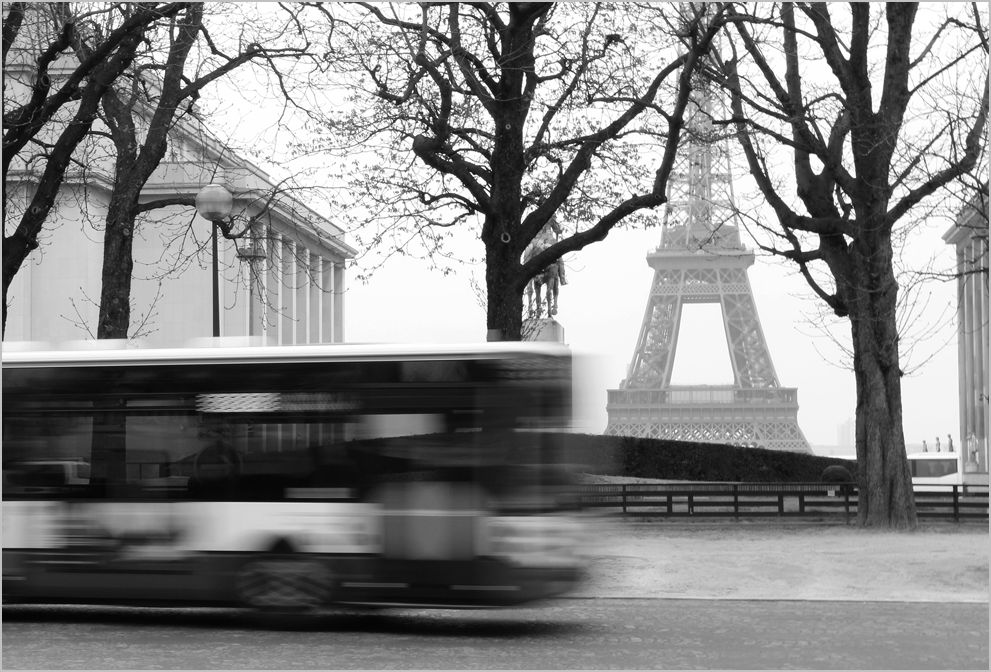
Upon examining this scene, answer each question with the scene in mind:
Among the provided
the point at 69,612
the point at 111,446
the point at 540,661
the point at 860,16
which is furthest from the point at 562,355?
the point at 860,16

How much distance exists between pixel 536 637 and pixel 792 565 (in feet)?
20.9

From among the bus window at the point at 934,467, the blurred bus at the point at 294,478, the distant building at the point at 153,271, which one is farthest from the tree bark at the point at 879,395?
the bus window at the point at 934,467

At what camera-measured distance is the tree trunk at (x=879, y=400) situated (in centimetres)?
2288

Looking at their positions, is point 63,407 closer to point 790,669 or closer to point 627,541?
point 790,669

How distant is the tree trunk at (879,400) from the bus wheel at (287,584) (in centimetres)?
1377

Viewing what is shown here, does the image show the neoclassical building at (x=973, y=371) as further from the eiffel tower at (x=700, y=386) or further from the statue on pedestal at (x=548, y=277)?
the statue on pedestal at (x=548, y=277)

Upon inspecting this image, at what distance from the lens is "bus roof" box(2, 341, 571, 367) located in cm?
1212

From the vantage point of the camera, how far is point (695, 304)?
71.4 metres

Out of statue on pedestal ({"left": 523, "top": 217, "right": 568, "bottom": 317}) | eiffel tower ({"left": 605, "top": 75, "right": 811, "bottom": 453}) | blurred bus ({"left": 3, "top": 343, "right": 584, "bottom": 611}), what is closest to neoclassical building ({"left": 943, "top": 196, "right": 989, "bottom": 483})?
eiffel tower ({"left": 605, "top": 75, "right": 811, "bottom": 453})

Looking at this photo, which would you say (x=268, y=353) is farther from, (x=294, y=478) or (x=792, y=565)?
(x=792, y=565)

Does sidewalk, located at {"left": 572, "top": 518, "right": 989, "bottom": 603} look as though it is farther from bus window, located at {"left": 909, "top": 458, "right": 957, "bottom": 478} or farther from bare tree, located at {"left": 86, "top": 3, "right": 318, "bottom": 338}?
bus window, located at {"left": 909, "top": 458, "right": 957, "bottom": 478}

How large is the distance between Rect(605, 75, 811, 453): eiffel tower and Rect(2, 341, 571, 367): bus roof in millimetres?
44241

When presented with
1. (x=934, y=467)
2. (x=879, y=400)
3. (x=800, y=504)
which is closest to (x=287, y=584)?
(x=879, y=400)

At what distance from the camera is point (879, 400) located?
76.4 feet
